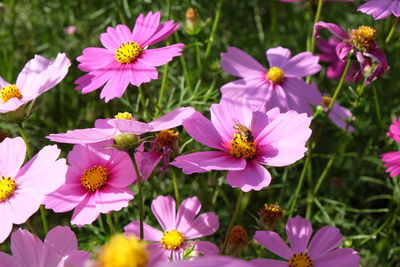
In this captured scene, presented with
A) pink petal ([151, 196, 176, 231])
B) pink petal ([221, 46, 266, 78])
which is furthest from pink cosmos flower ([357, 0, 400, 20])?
pink petal ([151, 196, 176, 231])

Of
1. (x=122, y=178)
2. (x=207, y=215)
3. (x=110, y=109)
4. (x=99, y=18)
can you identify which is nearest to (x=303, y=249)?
(x=207, y=215)

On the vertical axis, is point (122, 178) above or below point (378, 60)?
below

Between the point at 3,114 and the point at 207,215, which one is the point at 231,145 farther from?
the point at 3,114

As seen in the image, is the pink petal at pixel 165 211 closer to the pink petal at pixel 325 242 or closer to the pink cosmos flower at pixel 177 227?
the pink cosmos flower at pixel 177 227

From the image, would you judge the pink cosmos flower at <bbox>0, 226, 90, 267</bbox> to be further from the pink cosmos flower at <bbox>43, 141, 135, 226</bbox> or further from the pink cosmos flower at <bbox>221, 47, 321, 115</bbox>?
the pink cosmos flower at <bbox>221, 47, 321, 115</bbox>

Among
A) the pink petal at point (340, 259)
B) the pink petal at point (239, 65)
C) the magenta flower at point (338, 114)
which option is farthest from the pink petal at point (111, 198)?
the magenta flower at point (338, 114)

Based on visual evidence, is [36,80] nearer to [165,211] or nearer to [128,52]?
[128,52]
